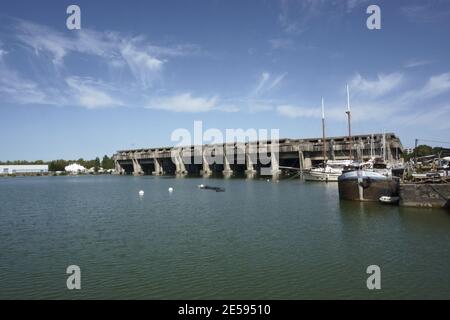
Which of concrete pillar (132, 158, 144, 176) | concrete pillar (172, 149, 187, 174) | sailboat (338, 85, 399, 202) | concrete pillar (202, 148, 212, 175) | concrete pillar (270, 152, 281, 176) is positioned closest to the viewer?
sailboat (338, 85, 399, 202)

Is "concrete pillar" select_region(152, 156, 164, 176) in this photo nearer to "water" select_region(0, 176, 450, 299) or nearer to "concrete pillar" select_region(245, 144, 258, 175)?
"concrete pillar" select_region(245, 144, 258, 175)

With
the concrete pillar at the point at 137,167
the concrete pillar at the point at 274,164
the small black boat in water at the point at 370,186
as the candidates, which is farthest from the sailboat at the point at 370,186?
the concrete pillar at the point at 137,167

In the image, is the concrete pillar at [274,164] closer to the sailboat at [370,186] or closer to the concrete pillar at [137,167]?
the sailboat at [370,186]

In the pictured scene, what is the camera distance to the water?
16.6 metres

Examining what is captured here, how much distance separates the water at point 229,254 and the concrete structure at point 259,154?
54248 millimetres

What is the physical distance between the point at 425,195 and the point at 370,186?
327 inches

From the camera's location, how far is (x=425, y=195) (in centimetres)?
3722

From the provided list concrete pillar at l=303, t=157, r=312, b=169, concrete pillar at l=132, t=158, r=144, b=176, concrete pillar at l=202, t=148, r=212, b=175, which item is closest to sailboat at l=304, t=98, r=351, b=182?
concrete pillar at l=303, t=157, r=312, b=169

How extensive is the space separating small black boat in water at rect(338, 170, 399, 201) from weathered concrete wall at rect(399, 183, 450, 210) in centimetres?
545

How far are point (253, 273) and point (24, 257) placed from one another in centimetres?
1449

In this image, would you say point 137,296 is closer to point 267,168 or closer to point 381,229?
point 381,229
